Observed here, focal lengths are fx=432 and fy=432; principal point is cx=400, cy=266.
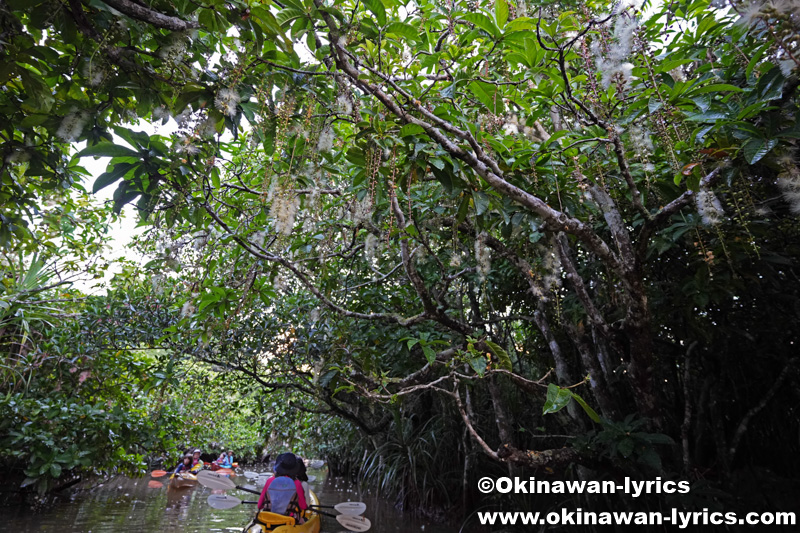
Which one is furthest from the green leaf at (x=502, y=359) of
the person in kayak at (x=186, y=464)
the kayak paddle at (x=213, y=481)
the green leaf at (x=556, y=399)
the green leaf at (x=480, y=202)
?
the person in kayak at (x=186, y=464)

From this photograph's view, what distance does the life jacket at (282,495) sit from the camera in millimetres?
3154

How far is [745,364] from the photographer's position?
2902 mm

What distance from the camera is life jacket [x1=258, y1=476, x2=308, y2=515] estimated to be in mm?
3154

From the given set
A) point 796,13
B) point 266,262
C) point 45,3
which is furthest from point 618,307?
point 45,3

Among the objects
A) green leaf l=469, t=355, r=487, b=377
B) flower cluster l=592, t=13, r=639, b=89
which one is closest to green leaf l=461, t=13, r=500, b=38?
flower cluster l=592, t=13, r=639, b=89

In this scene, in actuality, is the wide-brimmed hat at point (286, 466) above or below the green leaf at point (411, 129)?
below

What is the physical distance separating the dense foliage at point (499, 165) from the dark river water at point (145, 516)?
5.98ft

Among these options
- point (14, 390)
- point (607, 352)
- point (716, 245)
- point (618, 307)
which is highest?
point (716, 245)

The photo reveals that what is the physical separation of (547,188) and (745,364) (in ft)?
Answer: 6.97

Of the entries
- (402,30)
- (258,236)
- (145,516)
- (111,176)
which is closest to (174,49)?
(111,176)

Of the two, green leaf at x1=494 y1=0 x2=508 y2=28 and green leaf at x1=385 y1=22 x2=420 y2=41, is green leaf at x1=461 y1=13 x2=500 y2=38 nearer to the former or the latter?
green leaf at x1=494 y1=0 x2=508 y2=28

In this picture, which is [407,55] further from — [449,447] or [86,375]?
[86,375]

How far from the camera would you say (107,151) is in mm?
1567

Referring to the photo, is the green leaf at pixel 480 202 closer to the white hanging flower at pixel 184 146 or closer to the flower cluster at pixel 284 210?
the flower cluster at pixel 284 210
